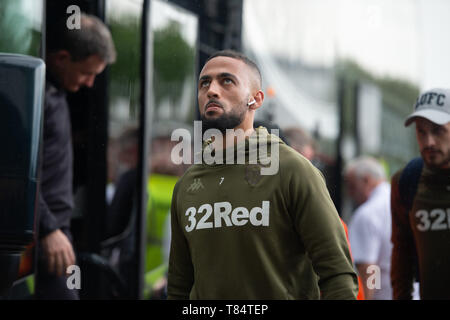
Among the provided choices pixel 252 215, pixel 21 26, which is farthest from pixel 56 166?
pixel 252 215

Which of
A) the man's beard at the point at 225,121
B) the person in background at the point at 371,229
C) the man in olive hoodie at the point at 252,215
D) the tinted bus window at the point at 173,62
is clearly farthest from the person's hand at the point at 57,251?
the person in background at the point at 371,229

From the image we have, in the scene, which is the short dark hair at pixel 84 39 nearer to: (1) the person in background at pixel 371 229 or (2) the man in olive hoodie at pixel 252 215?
(2) the man in olive hoodie at pixel 252 215

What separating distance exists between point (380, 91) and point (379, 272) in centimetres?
262

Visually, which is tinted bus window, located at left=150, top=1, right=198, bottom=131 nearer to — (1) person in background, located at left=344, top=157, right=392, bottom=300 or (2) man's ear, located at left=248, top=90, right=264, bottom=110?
(1) person in background, located at left=344, top=157, right=392, bottom=300

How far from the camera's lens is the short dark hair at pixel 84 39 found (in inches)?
143

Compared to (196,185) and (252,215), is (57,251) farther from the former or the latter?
(252,215)

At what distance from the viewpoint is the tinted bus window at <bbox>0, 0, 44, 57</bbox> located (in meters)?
3.10

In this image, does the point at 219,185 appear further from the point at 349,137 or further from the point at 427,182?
the point at 349,137

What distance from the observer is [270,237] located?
7.02ft

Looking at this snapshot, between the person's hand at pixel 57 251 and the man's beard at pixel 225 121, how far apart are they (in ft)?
5.46

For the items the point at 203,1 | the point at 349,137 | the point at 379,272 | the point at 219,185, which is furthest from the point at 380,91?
the point at 219,185

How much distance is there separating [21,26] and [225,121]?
1.41 m

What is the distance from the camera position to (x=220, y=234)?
2.19 m

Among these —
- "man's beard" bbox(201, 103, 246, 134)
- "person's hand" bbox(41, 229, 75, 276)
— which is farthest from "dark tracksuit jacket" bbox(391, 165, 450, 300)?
"person's hand" bbox(41, 229, 75, 276)
